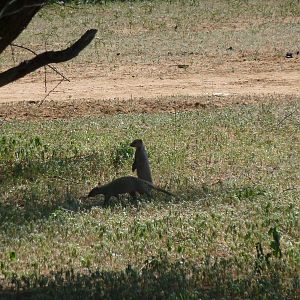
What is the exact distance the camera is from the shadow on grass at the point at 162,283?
661 cm

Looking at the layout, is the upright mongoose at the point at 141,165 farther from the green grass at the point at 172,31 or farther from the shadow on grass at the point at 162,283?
the green grass at the point at 172,31

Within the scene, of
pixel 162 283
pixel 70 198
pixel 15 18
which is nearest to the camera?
pixel 162 283

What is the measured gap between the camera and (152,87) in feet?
56.1

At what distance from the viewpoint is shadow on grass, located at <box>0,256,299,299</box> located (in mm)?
6605

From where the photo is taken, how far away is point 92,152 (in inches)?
437

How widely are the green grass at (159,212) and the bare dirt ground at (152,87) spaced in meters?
1.59

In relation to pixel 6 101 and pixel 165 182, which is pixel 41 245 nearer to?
pixel 165 182

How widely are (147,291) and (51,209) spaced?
8.21 ft

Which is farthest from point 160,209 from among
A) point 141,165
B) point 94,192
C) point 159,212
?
point 141,165

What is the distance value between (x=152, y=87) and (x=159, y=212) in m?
8.47

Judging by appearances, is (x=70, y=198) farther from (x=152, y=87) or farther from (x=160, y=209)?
(x=152, y=87)

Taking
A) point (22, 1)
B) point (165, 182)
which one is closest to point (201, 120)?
point (165, 182)

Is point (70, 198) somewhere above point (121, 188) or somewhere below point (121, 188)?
below

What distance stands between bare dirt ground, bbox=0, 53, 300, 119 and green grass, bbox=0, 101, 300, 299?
159 centimetres
